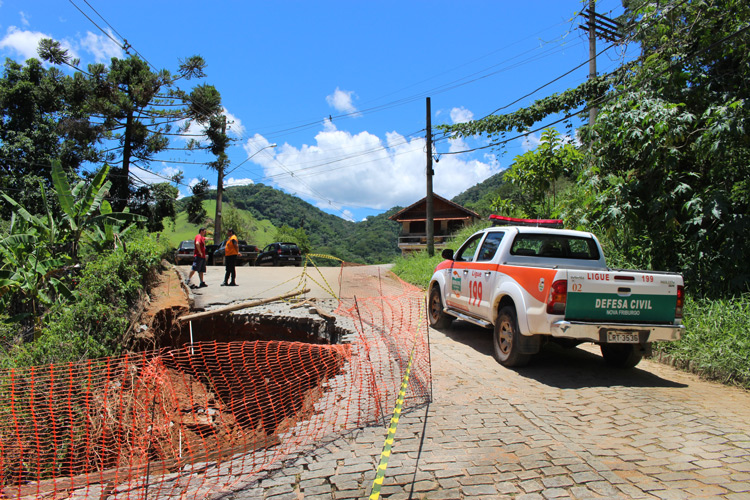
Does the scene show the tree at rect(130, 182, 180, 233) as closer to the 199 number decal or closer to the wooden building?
the wooden building

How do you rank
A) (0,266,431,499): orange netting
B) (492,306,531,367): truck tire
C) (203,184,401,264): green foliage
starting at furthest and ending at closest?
(203,184,401,264): green foliage
(492,306,531,367): truck tire
(0,266,431,499): orange netting

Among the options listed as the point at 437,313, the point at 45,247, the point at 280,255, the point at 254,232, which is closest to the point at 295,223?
the point at 254,232

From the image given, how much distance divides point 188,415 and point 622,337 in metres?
6.91

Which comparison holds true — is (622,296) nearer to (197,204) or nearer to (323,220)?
(197,204)

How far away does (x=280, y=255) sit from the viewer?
90.4 ft

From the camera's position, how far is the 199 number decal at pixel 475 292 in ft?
23.6

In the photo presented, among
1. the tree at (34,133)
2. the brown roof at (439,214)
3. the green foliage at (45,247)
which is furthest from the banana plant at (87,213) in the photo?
the brown roof at (439,214)

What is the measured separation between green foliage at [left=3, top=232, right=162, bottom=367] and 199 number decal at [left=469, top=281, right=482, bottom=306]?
7.07m

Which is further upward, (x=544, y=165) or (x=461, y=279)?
(x=544, y=165)

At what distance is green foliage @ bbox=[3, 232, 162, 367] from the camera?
8.81 metres

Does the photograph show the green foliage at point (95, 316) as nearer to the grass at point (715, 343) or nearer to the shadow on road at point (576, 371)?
the shadow on road at point (576, 371)

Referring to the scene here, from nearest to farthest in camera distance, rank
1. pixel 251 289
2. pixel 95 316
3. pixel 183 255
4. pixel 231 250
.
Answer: pixel 95 316, pixel 231 250, pixel 251 289, pixel 183 255

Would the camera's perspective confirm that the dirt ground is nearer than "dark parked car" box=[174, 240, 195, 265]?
Yes

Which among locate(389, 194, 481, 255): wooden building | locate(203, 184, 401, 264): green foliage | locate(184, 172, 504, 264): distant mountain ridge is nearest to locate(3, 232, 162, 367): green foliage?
locate(389, 194, 481, 255): wooden building
